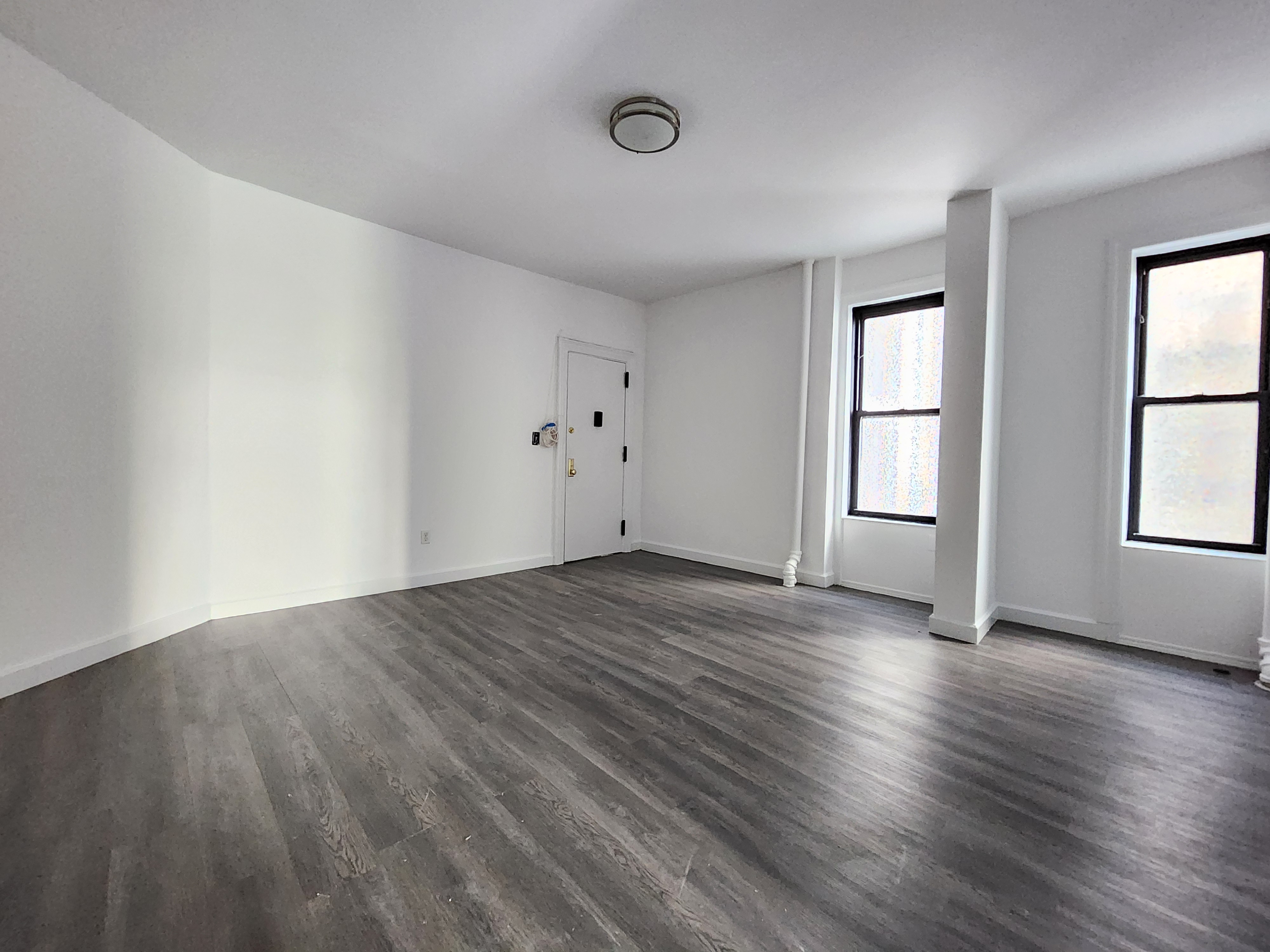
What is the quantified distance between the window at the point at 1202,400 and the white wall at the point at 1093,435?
16 centimetres

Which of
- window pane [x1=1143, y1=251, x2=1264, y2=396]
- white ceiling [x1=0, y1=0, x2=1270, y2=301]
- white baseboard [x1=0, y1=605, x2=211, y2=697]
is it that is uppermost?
white ceiling [x1=0, y1=0, x2=1270, y2=301]

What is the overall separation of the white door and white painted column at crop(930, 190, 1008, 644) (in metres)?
3.13

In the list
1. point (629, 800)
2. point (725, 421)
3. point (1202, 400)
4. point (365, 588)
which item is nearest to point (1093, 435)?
point (1202, 400)

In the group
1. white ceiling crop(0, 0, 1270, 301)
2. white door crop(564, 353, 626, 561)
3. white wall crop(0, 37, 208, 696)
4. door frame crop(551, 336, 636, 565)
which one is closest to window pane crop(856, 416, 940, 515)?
white ceiling crop(0, 0, 1270, 301)

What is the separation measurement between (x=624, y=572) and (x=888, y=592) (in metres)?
2.23

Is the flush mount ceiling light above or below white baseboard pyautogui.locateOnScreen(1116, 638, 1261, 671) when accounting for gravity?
above

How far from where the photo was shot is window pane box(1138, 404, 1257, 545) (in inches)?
112

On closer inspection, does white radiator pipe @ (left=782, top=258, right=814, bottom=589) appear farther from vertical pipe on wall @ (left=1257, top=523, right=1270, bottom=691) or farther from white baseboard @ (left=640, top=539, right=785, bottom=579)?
vertical pipe on wall @ (left=1257, top=523, right=1270, bottom=691)

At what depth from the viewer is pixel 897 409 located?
4133 mm

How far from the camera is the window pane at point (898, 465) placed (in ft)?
13.0

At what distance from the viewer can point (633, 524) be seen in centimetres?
585

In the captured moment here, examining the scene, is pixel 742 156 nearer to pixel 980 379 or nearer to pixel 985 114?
pixel 985 114

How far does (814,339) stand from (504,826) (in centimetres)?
412

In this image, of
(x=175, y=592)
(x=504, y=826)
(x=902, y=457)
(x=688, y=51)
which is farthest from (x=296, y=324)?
(x=902, y=457)
